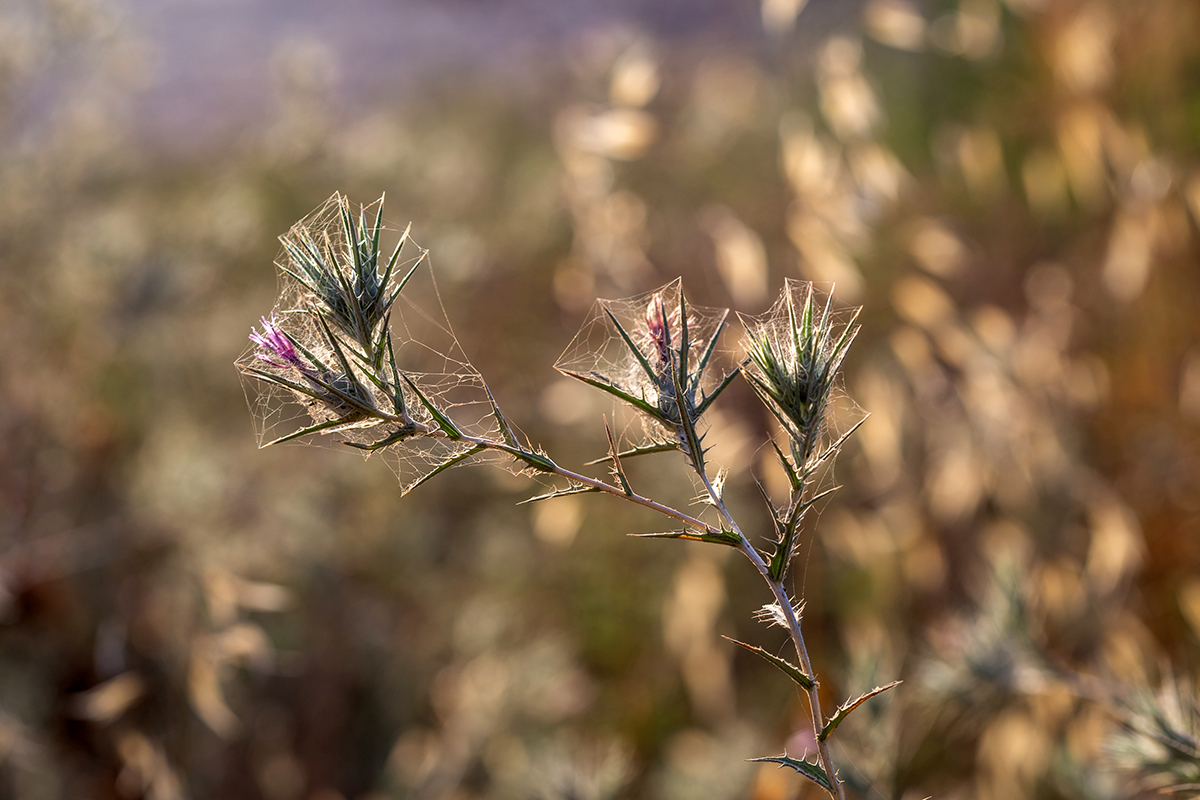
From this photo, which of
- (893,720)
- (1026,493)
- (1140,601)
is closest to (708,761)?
(893,720)

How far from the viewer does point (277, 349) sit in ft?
1.73

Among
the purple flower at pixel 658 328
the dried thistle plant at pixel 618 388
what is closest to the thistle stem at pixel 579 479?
the dried thistle plant at pixel 618 388

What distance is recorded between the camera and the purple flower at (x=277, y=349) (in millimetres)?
521

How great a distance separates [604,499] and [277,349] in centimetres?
178

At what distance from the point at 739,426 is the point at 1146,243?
996 mm

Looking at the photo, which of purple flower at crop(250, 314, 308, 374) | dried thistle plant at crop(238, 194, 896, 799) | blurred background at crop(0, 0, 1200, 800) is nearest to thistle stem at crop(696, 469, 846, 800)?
dried thistle plant at crop(238, 194, 896, 799)

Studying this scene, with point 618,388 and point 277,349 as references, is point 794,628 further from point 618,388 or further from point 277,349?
point 277,349

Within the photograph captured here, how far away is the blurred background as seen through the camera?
5.25 feet

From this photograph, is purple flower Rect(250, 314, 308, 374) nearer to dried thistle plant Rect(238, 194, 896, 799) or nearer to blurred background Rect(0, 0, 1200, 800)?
dried thistle plant Rect(238, 194, 896, 799)

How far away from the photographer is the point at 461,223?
2.99 metres

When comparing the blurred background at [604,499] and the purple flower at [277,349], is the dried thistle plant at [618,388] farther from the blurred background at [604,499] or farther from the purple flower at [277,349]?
the blurred background at [604,499]

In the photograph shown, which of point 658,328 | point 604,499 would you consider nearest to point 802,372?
point 658,328

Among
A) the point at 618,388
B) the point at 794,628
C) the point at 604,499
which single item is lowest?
the point at 604,499

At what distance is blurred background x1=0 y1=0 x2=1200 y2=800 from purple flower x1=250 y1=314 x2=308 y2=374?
736 mm
